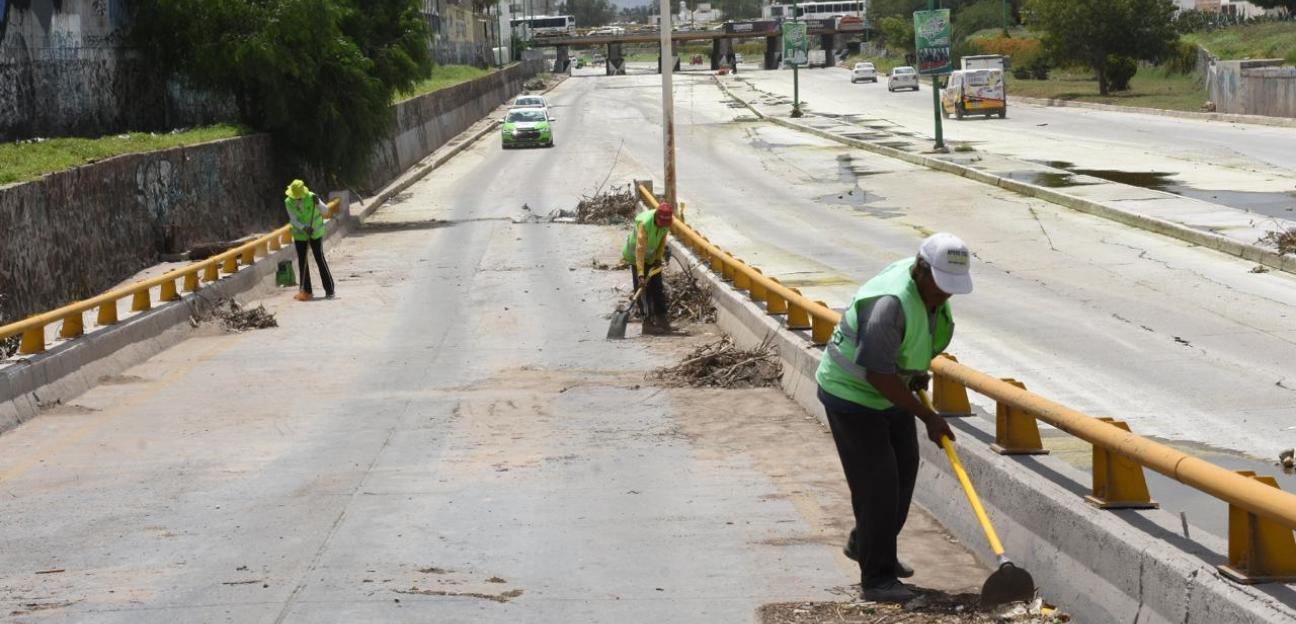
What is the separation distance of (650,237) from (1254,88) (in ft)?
144

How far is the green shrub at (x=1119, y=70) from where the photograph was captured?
75125mm

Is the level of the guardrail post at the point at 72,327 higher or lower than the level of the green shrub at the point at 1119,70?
lower

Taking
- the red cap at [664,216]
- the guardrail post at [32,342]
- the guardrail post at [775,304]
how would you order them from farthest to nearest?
the red cap at [664,216] < the guardrail post at [775,304] < the guardrail post at [32,342]

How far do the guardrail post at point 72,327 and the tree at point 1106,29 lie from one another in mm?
64156

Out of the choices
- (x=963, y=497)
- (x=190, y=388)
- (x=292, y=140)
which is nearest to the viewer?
(x=963, y=497)

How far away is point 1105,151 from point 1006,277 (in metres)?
24.2

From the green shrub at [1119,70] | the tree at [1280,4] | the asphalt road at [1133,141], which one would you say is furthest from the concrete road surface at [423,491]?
the tree at [1280,4]

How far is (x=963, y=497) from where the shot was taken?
28.6ft

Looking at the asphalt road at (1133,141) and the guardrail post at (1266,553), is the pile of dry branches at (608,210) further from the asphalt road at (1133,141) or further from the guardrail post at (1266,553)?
the guardrail post at (1266,553)

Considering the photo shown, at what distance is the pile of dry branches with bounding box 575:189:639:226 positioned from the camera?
117 ft

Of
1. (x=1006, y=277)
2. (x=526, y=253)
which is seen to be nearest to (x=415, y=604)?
(x=1006, y=277)

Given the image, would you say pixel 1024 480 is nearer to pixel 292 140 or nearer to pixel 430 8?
pixel 292 140

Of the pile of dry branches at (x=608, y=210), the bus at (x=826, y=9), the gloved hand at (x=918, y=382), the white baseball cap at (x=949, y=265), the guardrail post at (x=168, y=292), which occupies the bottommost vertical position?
the pile of dry branches at (x=608, y=210)

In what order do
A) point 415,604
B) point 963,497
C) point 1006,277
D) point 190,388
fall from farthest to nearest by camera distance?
point 1006,277
point 190,388
point 963,497
point 415,604
